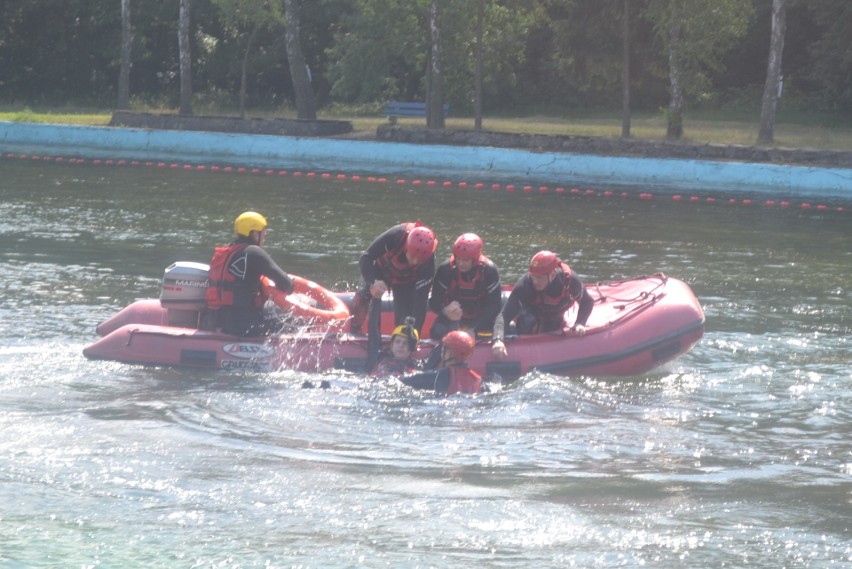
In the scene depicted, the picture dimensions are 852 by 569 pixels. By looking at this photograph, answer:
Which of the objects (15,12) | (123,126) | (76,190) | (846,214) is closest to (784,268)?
(846,214)

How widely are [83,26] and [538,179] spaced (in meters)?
21.6

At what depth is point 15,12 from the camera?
38781mm

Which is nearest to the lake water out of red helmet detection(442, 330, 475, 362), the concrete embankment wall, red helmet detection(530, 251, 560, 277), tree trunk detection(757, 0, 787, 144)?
red helmet detection(442, 330, 475, 362)

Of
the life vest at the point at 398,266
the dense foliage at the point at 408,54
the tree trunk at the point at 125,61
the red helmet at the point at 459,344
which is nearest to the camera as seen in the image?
the red helmet at the point at 459,344

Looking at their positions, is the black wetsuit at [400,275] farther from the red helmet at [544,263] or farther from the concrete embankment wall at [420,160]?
the concrete embankment wall at [420,160]

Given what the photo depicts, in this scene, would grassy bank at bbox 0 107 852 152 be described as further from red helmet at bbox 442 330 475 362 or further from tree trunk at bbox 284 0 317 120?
red helmet at bbox 442 330 475 362

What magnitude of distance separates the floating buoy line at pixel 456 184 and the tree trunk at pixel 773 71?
4.45m

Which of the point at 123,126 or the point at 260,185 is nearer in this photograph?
the point at 260,185

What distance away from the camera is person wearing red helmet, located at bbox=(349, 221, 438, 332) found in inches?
360

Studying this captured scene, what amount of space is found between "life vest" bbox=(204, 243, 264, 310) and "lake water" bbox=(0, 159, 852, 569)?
1.81 ft

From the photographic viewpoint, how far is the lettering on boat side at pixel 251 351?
30.1ft

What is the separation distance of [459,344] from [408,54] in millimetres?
20405

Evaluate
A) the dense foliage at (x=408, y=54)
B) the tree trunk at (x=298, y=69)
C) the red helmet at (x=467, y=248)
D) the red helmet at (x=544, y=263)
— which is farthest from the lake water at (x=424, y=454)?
the tree trunk at (x=298, y=69)

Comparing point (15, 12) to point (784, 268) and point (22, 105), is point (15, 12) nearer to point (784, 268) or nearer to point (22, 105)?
point (22, 105)
